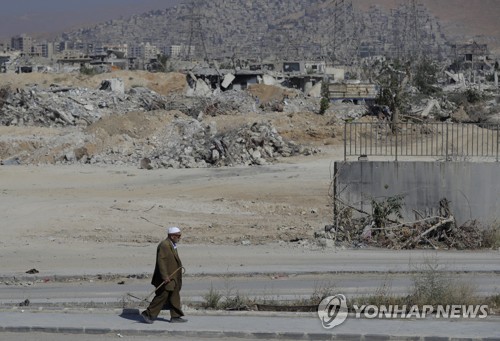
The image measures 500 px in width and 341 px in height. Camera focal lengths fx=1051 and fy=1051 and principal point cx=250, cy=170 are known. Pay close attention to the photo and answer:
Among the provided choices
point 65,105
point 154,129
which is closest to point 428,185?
point 154,129

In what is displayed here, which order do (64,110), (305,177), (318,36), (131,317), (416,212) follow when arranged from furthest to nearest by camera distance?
(318,36) → (64,110) → (305,177) → (416,212) → (131,317)

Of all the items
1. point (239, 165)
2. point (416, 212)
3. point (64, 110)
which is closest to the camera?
point (416, 212)

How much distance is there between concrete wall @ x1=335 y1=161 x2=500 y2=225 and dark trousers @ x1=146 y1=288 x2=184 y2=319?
943 cm

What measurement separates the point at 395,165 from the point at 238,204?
5696 mm

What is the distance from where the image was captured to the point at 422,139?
25.0 meters

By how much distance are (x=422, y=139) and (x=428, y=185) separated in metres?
3.65

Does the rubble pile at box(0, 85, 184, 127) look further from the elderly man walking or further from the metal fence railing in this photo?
the elderly man walking

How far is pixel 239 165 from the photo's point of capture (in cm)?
3259

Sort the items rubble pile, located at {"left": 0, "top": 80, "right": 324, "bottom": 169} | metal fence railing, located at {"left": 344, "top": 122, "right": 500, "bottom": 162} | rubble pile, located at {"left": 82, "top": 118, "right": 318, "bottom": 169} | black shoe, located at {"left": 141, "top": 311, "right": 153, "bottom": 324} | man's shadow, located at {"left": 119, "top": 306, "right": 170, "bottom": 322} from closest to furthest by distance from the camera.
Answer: black shoe, located at {"left": 141, "top": 311, "right": 153, "bottom": 324}
man's shadow, located at {"left": 119, "top": 306, "right": 170, "bottom": 322}
metal fence railing, located at {"left": 344, "top": 122, "right": 500, "bottom": 162}
rubble pile, located at {"left": 82, "top": 118, "right": 318, "bottom": 169}
rubble pile, located at {"left": 0, "top": 80, "right": 324, "bottom": 169}

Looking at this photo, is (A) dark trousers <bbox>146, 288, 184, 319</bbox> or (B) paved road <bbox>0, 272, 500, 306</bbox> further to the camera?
(B) paved road <bbox>0, 272, 500, 306</bbox>

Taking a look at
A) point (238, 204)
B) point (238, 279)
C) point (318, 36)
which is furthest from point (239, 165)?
point (318, 36)

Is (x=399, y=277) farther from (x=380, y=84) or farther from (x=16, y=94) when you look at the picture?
(x=380, y=84)

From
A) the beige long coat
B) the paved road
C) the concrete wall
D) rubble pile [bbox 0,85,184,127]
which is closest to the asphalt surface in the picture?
the beige long coat

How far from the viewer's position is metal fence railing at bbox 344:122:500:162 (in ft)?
77.0
